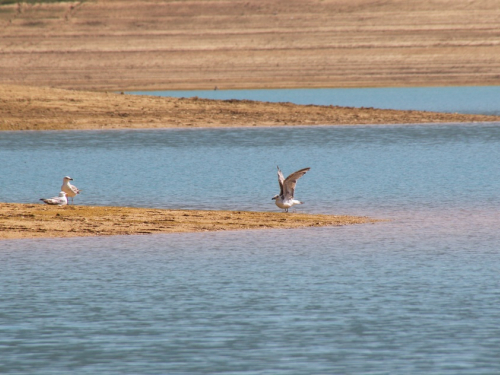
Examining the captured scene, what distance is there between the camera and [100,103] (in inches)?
1743

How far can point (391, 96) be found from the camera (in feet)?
203

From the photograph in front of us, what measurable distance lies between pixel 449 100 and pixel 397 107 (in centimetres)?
723

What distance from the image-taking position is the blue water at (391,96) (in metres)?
52.5

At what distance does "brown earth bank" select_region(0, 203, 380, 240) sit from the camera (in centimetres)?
1733

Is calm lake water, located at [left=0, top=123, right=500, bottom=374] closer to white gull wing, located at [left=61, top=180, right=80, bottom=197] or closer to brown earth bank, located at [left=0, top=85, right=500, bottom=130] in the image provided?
white gull wing, located at [left=61, top=180, right=80, bottom=197]

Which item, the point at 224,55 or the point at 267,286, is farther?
the point at 224,55

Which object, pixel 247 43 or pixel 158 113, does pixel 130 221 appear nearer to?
pixel 158 113

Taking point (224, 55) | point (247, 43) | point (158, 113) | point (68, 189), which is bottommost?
point (68, 189)

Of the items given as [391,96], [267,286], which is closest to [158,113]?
[391,96]

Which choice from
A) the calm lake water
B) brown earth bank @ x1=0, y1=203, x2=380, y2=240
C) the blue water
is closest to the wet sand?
the blue water

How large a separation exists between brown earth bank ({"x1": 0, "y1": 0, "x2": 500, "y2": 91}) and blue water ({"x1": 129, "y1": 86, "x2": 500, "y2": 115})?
35.1 inches

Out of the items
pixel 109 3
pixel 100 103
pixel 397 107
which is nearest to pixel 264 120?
pixel 100 103

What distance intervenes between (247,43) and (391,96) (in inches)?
714

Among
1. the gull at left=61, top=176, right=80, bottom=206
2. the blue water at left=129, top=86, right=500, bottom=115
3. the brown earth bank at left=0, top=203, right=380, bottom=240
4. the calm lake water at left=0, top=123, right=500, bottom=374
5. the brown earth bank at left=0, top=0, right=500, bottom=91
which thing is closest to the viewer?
the calm lake water at left=0, top=123, right=500, bottom=374
